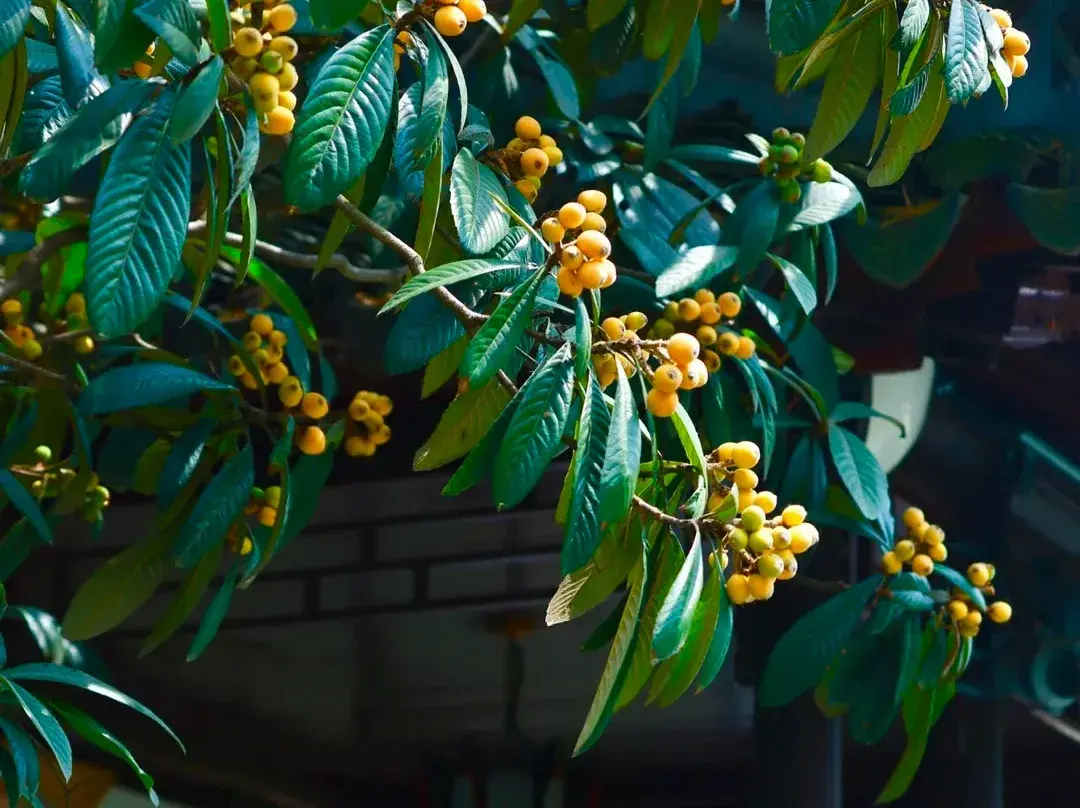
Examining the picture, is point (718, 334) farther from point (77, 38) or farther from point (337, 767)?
point (337, 767)

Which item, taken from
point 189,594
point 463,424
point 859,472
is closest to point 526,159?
point 463,424

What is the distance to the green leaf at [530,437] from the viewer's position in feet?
4.51

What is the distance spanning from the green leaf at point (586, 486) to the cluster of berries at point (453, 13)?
0.32 metres

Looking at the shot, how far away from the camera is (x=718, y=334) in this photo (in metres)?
2.16

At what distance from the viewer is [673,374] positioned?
55.6 inches

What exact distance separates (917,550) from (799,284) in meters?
0.58

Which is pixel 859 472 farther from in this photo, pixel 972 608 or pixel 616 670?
pixel 616 670

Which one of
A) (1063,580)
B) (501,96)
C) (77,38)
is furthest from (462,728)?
(77,38)

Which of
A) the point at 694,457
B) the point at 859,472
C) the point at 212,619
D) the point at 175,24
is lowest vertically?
the point at 859,472

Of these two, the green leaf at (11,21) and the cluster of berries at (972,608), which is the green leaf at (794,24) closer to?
the green leaf at (11,21)

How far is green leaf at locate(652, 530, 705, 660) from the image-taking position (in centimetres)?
133

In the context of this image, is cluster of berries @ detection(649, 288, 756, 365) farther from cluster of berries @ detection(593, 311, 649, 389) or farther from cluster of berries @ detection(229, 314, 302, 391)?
cluster of berries @ detection(593, 311, 649, 389)

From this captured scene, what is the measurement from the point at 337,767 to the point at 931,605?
176 cm

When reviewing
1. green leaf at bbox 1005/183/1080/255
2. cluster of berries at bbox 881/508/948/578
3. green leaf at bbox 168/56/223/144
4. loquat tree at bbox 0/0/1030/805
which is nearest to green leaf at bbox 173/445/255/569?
loquat tree at bbox 0/0/1030/805
